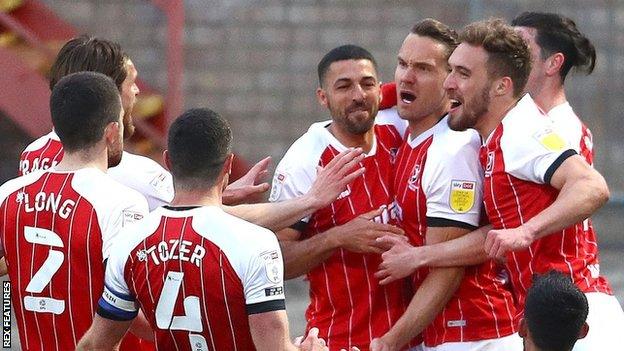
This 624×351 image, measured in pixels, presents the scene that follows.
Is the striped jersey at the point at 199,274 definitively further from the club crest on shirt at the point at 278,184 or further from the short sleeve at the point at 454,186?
the club crest on shirt at the point at 278,184

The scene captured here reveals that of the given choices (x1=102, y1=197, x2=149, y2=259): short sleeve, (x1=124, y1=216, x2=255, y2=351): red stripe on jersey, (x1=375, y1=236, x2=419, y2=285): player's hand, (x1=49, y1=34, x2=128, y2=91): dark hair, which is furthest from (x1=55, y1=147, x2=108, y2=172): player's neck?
(x1=375, y1=236, x2=419, y2=285): player's hand

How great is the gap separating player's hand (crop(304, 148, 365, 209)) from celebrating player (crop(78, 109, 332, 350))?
2.35 ft

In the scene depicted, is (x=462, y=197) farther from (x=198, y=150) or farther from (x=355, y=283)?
(x=198, y=150)

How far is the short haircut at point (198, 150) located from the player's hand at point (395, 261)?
1.07m

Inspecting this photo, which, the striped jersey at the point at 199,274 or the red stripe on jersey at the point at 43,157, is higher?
the red stripe on jersey at the point at 43,157

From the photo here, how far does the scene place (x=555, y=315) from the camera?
14.1 feet

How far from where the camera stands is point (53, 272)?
5148 millimetres

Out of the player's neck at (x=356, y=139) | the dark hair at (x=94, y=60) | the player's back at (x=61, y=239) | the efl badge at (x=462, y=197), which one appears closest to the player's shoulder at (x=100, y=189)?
the player's back at (x=61, y=239)

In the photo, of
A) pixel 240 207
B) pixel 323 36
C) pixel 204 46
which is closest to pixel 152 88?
pixel 204 46

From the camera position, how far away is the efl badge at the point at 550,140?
538 cm

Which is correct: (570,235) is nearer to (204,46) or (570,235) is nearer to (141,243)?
(141,243)

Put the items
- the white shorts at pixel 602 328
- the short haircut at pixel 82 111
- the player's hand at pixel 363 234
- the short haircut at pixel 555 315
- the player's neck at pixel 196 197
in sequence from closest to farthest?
the short haircut at pixel 555 315, the player's neck at pixel 196 197, the short haircut at pixel 82 111, the white shorts at pixel 602 328, the player's hand at pixel 363 234

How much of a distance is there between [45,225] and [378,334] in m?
1.58

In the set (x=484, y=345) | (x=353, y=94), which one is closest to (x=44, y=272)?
(x=353, y=94)
